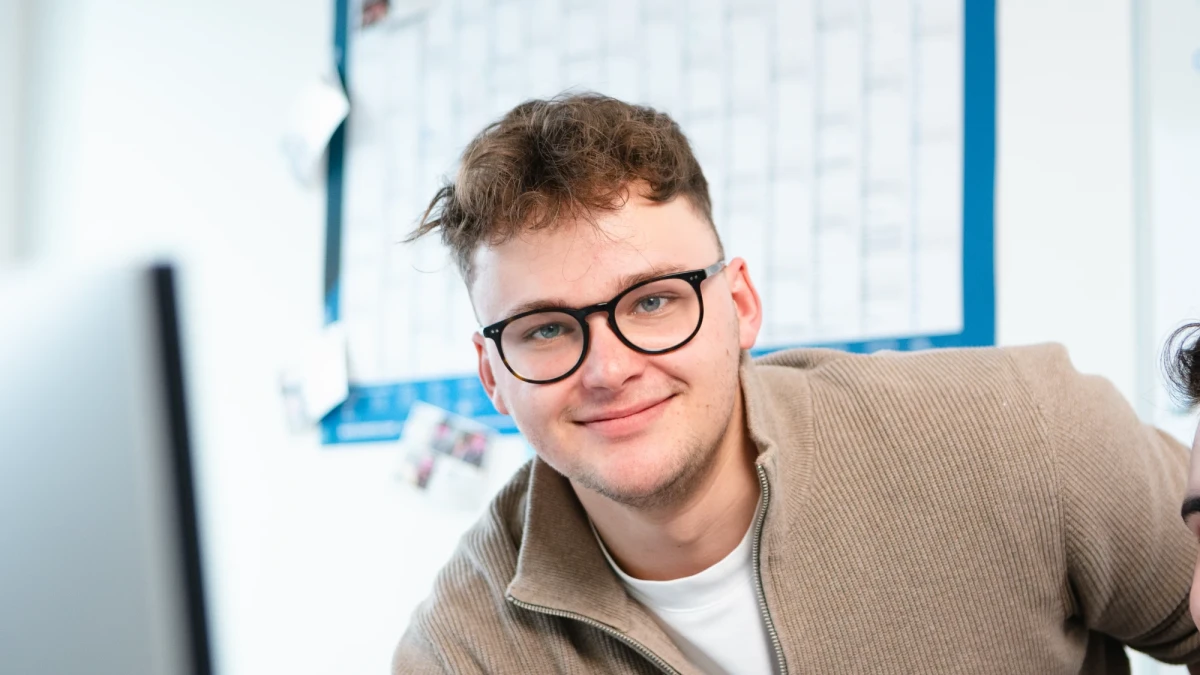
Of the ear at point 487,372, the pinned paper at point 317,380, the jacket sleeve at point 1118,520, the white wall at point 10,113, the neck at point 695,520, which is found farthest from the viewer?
the white wall at point 10,113

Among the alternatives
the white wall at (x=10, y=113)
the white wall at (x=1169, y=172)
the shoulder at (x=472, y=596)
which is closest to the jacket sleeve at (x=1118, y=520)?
the white wall at (x=1169, y=172)

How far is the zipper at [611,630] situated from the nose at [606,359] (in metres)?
0.27

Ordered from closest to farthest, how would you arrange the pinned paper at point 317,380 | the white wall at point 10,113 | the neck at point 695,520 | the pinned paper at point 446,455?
the neck at point 695,520
the pinned paper at point 446,455
the pinned paper at point 317,380
the white wall at point 10,113

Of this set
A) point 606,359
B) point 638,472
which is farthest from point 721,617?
point 606,359

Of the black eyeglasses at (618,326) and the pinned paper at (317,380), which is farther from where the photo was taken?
the pinned paper at (317,380)

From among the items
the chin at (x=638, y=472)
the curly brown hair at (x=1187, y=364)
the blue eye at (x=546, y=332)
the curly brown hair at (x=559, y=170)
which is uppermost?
the curly brown hair at (x=559, y=170)

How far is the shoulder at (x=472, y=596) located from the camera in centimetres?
119

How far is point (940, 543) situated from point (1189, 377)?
0.31 meters

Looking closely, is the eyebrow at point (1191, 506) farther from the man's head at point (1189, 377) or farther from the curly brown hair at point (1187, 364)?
the curly brown hair at point (1187, 364)

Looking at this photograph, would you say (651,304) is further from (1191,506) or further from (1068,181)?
(1068,181)

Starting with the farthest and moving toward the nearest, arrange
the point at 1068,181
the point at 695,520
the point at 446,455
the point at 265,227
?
the point at 265,227 → the point at 446,455 → the point at 1068,181 → the point at 695,520

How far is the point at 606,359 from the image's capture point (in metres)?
1.05

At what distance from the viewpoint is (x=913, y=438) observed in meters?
1.11

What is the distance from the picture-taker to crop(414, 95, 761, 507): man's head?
1.07 m
